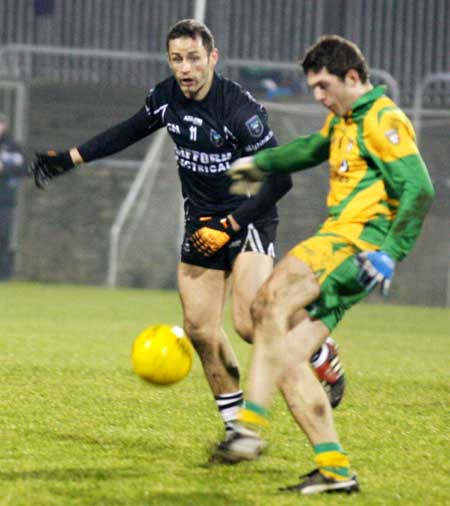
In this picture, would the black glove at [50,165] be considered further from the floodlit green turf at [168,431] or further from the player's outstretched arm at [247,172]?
the player's outstretched arm at [247,172]

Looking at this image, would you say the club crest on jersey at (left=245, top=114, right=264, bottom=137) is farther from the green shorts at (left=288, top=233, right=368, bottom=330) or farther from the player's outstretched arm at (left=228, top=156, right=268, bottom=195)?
the green shorts at (left=288, top=233, right=368, bottom=330)

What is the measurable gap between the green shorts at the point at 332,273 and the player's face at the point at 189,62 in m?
1.51

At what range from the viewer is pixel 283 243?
21312mm

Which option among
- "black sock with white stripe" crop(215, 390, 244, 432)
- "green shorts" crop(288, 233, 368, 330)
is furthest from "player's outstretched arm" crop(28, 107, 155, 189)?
"green shorts" crop(288, 233, 368, 330)

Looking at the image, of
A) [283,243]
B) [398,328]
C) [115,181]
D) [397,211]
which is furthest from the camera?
[115,181]

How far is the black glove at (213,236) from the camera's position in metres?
6.88

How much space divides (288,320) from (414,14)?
60.1ft

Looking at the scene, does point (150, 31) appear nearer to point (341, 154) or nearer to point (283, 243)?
point (283, 243)

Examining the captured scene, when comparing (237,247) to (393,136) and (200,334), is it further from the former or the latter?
(393,136)

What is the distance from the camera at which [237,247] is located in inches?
286

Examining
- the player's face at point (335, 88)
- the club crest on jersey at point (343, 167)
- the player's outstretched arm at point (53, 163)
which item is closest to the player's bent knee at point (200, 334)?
the player's outstretched arm at point (53, 163)

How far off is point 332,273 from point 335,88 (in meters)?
0.77

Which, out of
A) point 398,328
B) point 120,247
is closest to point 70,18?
point 120,247

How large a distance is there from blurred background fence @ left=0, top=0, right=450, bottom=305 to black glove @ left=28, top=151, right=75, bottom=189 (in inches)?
528
